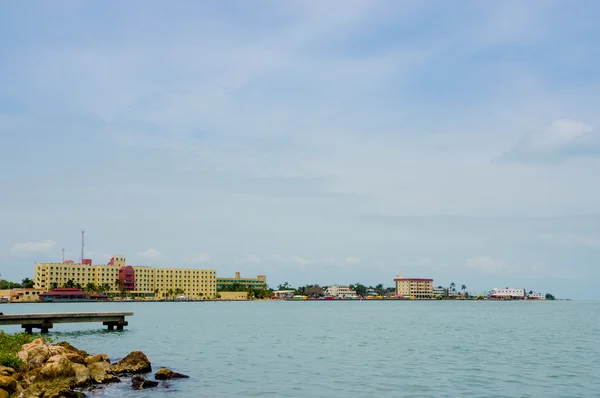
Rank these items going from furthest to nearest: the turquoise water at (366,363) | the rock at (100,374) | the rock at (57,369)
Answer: the rock at (100,374)
the turquoise water at (366,363)
the rock at (57,369)

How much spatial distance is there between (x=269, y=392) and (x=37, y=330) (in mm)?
45254

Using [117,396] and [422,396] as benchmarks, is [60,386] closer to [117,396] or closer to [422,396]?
[117,396]

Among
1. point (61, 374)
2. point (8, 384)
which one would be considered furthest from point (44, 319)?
point (8, 384)

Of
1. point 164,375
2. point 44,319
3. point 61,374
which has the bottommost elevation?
point 164,375

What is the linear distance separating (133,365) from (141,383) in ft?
13.4

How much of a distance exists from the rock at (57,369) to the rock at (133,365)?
4.01m

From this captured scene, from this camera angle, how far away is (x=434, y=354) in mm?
43625

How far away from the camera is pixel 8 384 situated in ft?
72.5

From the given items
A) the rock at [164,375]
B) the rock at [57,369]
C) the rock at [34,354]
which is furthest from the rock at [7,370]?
the rock at [164,375]

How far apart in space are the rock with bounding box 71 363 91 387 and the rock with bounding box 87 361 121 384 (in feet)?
0.91

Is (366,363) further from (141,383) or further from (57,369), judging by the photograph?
(57,369)

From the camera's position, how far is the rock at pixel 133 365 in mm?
32062

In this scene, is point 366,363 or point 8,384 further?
point 366,363

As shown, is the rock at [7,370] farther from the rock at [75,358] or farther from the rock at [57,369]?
the rock at [75,358]
